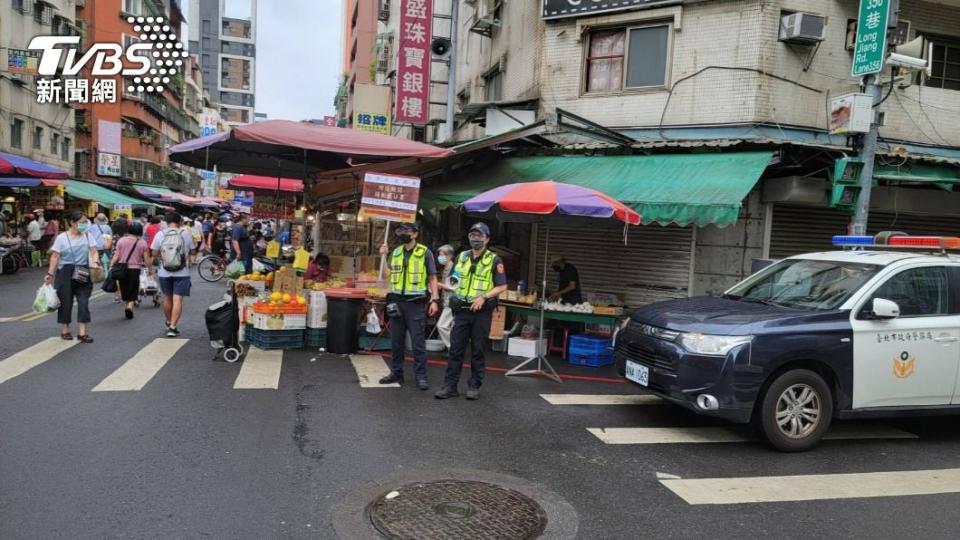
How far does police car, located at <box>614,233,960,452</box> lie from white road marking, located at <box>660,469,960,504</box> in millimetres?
642

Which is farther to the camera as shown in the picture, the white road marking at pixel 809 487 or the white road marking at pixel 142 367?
the white road marking at pixel 142 367

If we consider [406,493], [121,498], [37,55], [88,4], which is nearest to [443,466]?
[406,493]

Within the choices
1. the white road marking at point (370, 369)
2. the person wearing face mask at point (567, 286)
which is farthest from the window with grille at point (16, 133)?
the person wearing face mask at point (567, 286)

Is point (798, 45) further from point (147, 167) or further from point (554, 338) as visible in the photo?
point (147, 167)

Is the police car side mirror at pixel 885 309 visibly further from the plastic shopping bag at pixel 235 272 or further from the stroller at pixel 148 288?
the stroller at pixel 148 288

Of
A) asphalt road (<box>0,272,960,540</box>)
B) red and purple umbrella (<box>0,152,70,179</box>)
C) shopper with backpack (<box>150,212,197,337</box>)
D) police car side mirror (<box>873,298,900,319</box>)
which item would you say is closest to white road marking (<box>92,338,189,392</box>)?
asphalt road (<box>0,272,960,540</box>)

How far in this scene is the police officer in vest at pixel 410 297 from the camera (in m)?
7.48

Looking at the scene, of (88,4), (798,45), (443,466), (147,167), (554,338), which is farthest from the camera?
(147,167)

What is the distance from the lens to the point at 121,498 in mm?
4160

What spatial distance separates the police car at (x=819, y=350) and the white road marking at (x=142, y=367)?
5.44 m

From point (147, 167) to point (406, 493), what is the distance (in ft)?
160

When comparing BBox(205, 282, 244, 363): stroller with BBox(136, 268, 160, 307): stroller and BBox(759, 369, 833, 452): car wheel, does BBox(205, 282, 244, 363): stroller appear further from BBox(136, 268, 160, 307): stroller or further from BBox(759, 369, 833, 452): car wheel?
BBox(759, 369, 833, 452): car wheel

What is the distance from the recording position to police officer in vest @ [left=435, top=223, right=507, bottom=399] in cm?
A: 713

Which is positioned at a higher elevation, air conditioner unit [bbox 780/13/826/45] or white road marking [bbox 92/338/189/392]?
air conditioner unit [bbox 780/13/826/45]
